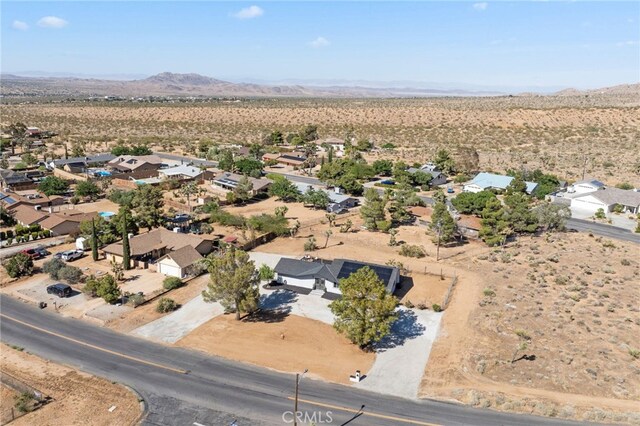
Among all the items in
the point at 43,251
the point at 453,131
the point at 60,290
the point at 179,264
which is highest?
the point at 453,131

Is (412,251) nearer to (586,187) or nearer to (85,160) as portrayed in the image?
(586,187)

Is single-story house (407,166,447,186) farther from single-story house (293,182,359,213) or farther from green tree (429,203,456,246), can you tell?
green tree (429,203,456,246)

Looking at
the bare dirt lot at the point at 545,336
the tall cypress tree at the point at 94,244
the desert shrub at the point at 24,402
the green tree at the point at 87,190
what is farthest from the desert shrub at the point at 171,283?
the green tree at the point at 87,190

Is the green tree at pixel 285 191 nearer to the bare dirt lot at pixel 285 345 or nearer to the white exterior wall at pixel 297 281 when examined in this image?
the white exterior wall at pixel 297 281

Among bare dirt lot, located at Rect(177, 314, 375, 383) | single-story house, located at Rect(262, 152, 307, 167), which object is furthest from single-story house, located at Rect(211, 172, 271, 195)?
bare dirt lot, located at Rect(177, 314, 375, 383)

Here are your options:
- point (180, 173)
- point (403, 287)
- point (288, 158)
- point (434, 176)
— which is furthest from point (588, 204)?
point (180, 173)

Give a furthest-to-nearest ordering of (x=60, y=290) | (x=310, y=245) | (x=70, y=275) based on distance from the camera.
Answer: (x=310, y=245), (x=70, y=275), (x=60, y=290)
